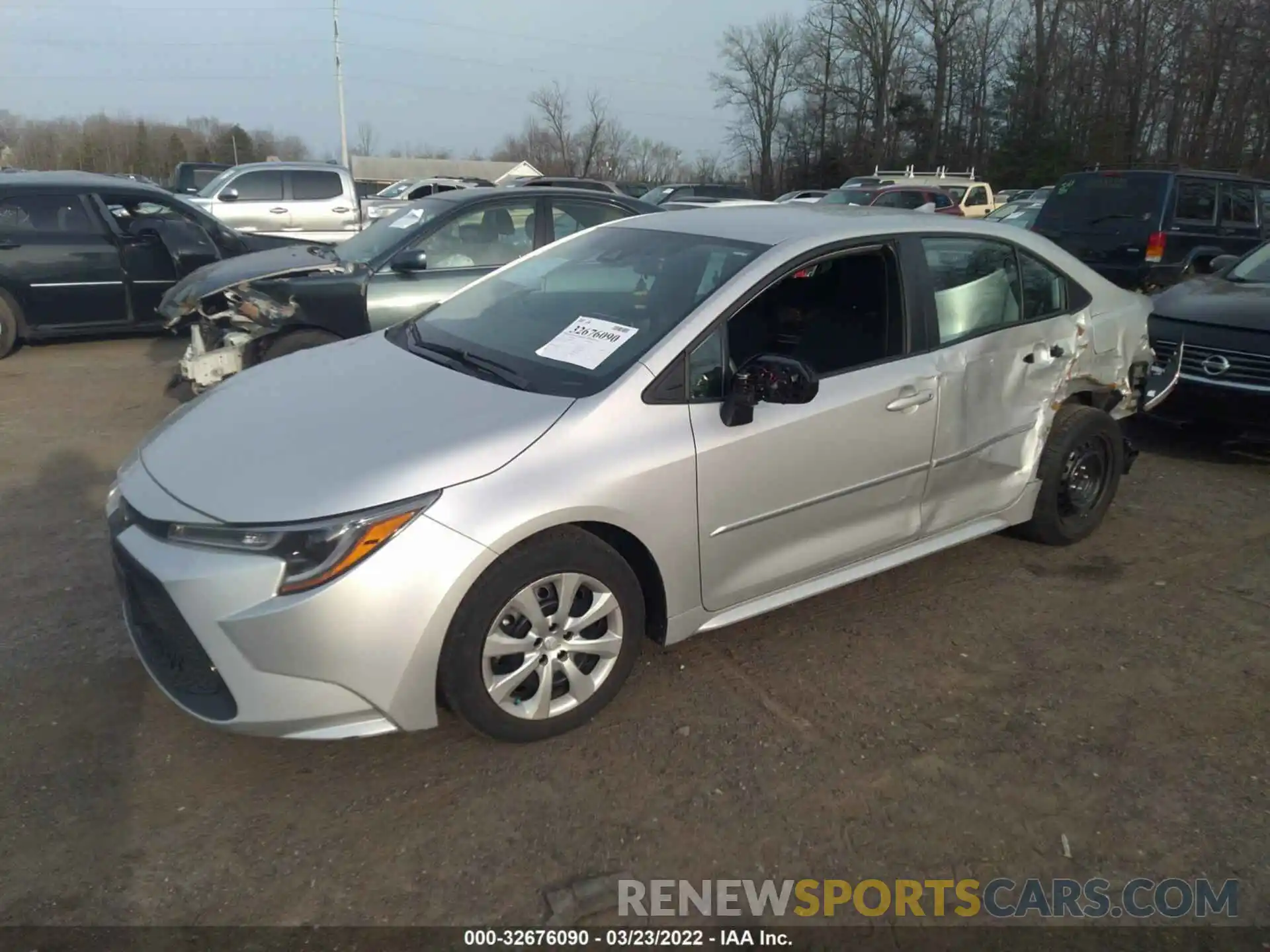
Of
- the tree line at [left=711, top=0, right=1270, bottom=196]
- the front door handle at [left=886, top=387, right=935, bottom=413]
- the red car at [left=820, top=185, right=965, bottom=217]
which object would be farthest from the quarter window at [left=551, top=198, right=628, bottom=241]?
the tree line at [left=711, top=0, right=1270, bottom=196]

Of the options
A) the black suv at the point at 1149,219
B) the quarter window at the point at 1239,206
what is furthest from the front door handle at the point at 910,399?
the quarter window at the point at 1239,206

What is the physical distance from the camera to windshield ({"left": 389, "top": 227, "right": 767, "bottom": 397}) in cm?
332

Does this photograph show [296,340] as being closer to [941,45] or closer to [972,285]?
[972,285]

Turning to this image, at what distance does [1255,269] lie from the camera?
702cm

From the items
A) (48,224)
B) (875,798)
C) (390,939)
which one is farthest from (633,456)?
(48,224)

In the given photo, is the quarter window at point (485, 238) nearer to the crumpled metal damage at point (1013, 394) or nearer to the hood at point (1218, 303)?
the crumpled metal damage at point (1013, 394)

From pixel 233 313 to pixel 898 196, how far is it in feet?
60.7

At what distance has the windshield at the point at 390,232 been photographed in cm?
676

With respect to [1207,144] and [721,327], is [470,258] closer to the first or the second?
[721,327]

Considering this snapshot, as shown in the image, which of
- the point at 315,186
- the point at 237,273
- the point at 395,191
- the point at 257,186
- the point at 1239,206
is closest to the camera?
the point at 237,273

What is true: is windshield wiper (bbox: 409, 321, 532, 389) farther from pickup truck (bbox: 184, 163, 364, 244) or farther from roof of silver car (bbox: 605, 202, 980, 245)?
pickup truck (bbox: 184, 163, 364, 244)

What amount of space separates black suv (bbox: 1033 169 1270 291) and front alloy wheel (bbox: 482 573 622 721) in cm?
954

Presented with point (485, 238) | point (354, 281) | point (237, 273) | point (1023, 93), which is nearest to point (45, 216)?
point (237, 273)

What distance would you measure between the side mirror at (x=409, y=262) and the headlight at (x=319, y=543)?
4.19m
